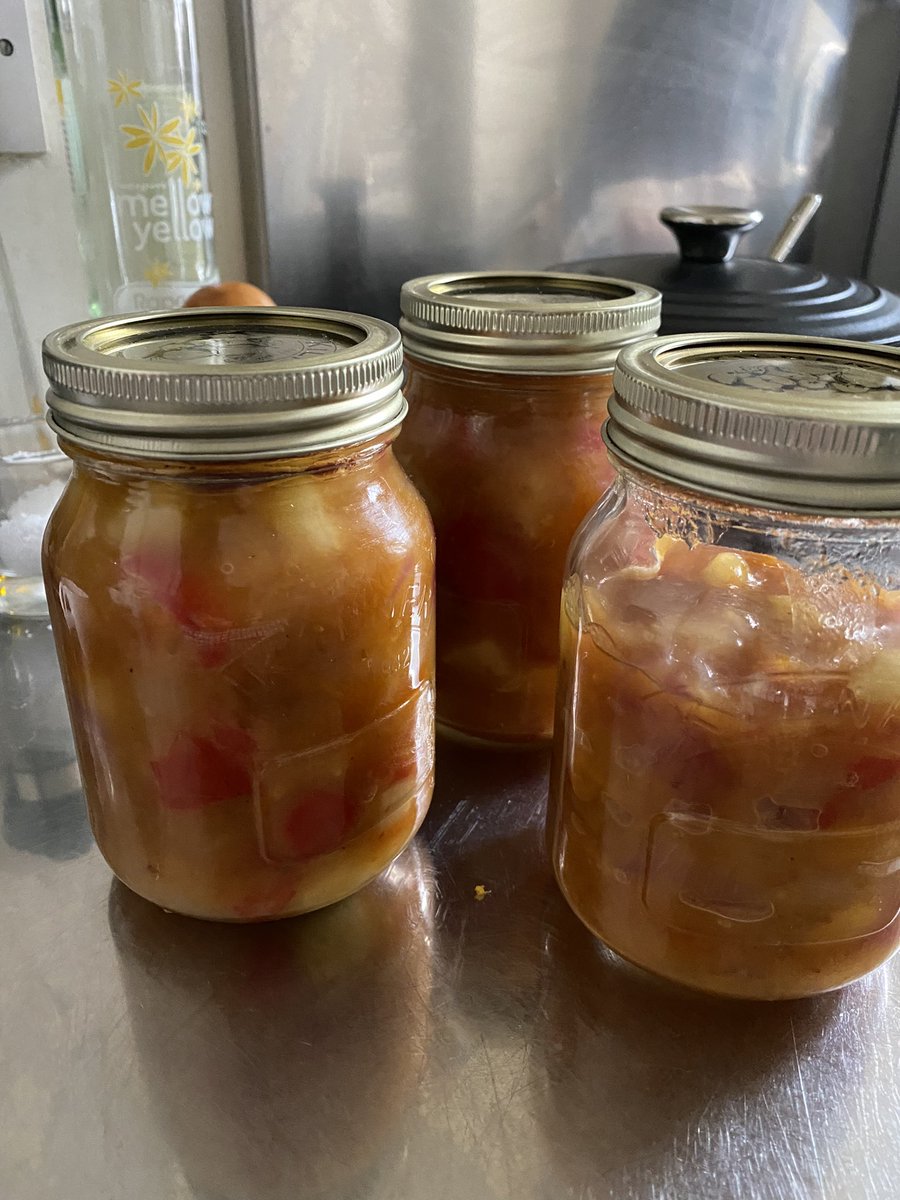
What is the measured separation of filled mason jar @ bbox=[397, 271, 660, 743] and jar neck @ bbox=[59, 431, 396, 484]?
→ 131mm

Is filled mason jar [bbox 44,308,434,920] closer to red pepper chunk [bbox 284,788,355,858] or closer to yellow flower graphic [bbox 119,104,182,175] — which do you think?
red pepper chunk [bbox 284,788,355,858]

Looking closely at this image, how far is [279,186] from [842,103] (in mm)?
677

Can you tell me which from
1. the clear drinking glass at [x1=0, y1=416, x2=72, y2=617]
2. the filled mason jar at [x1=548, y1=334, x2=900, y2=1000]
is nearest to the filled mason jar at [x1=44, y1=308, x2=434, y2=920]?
the filled mason jar at [x1=548, y1=334, x2=900, y2=1000]

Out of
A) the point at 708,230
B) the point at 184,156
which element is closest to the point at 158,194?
the point at 184,156

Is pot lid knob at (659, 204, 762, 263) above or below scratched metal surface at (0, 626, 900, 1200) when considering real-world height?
above

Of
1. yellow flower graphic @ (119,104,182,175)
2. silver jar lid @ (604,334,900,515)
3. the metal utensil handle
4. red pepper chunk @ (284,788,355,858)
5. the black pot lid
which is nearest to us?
silver jar lid @ (604,334,900,515)

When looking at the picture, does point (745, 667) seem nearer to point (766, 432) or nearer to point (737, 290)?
point (766, 432)

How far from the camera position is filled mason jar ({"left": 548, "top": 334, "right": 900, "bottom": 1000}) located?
382 mm

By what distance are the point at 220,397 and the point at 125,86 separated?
62cm

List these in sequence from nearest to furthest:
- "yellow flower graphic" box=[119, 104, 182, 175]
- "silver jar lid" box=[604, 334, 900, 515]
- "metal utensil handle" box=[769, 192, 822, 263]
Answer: "silver jar lid" box=[604, 334, 900, 515], "yellow flower graphic" box=[119, 104, 182, 175], "metal utensil handle" box=[769, 192, 822, 263]

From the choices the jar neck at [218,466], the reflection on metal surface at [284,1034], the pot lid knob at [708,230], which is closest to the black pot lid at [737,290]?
the pot lid knob at [708,230]

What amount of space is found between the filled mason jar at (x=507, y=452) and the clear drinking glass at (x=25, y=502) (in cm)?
37

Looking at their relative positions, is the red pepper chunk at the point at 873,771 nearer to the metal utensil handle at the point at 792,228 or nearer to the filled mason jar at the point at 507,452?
the filled mason jar at the point at 507,452

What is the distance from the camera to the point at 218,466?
1.34 ft
